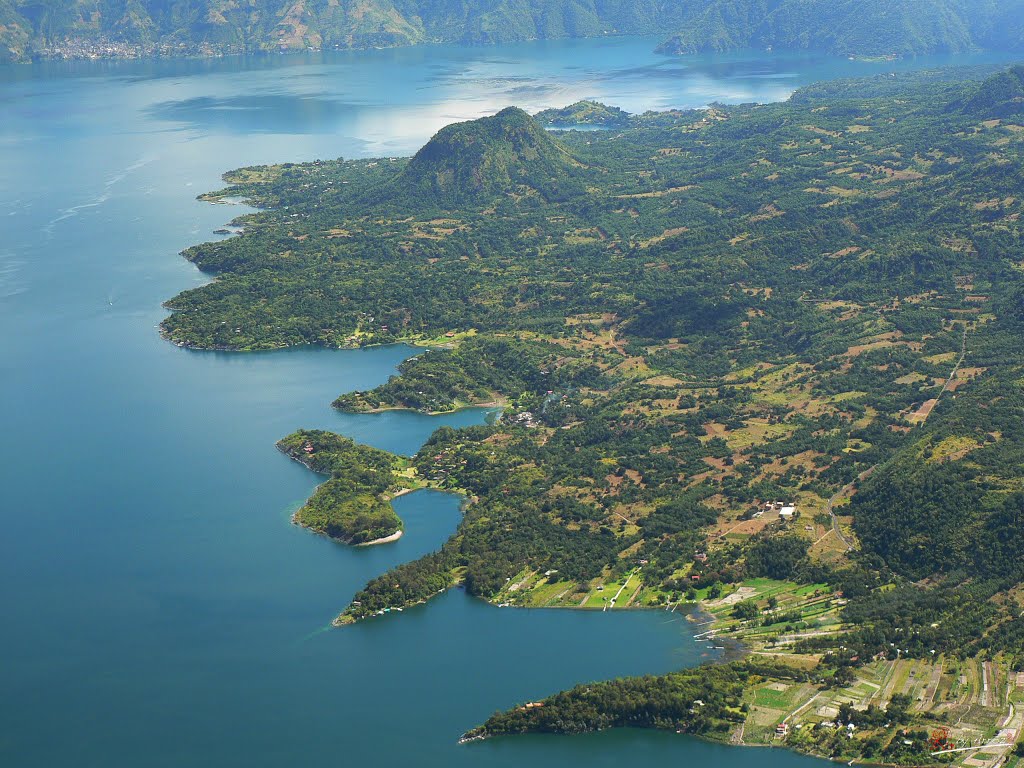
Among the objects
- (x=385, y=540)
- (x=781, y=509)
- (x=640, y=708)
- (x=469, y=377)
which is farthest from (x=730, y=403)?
(x=640, y=708)

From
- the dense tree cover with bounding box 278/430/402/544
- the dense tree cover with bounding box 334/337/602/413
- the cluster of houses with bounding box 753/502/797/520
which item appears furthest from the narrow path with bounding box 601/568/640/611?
the dense tree cover with bounding box 334/337/602/413

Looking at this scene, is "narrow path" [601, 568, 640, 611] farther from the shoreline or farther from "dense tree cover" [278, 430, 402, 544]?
"dense tree cover" [278, 430, 402, 544]

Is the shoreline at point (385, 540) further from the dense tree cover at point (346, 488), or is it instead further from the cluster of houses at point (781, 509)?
the cluster of houses at point (781, 509)

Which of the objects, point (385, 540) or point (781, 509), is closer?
point (385, 540)

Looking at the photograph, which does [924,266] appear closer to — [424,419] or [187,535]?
[424,419]

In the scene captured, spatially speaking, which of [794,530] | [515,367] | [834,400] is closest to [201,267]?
[515,367]

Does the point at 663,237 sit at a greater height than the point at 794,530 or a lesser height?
greater

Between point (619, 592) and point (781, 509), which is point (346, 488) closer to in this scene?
point (619, 592)

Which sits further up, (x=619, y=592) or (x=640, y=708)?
(x=619, y=592)
